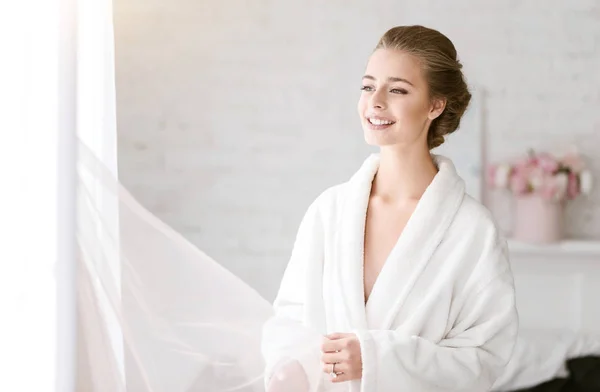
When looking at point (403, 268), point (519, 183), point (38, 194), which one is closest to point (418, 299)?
point (403, 268)

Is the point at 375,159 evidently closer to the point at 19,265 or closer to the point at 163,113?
the point at 19,265

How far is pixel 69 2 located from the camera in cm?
119

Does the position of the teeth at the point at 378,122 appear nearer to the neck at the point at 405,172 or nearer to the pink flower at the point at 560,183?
the neck at the point at 405,172

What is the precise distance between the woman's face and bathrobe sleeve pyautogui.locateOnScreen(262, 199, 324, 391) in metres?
0.23

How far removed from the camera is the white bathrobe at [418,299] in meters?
1.48

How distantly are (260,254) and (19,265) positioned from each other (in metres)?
2.59

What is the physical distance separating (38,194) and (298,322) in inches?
24.2

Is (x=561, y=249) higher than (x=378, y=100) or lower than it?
lower

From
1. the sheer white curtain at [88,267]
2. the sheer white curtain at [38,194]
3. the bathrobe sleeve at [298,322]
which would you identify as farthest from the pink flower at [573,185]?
the sheer white curtain at [38,194]

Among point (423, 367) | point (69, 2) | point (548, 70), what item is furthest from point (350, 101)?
point (69, 2)

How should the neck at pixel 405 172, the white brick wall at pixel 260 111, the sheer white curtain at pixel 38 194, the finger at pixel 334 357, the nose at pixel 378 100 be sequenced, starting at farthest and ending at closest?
1. the white brick wall at pixel 260 111
2. the neck at pixel 405 172
3. the nose at pixel 378 100
4. the finger at pixel 334 357
5. the sheer white curtain at pixel 38 194

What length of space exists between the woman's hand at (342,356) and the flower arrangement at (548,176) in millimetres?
2260

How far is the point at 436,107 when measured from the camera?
1.64 metres

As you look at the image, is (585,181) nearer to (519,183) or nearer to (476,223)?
(519,183)
